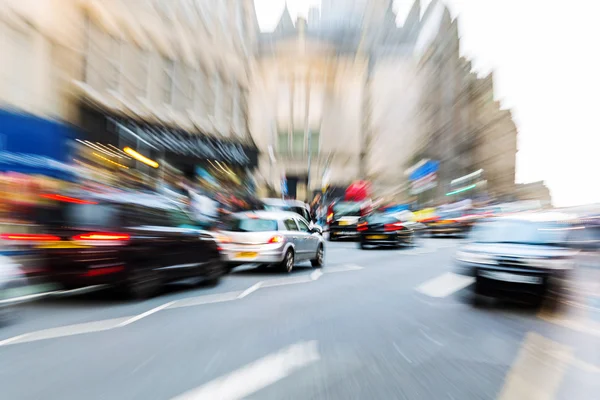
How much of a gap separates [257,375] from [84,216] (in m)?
4.13

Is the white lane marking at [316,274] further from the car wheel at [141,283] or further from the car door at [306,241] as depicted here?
the car wheel at [141,283]

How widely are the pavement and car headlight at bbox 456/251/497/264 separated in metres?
0.65

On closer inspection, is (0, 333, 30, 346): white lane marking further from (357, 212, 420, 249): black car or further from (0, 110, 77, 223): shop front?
(357, 212, 420, 249): black car

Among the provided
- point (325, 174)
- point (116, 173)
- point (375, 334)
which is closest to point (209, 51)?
point (116, 173)

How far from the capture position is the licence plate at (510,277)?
798 cm

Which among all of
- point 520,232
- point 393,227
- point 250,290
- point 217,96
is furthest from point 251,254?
point 217,96

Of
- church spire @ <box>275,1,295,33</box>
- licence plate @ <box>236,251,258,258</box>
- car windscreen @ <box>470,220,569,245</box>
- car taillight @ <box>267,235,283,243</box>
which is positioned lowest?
licence plate @ <box>236,251,258,258</box>

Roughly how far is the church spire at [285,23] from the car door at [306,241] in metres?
55.3

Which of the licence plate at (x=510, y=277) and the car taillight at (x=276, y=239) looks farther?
the car taillight at (x=276, y=239)

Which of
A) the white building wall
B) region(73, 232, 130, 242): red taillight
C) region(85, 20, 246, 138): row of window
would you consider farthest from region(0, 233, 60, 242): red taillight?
the white building wall

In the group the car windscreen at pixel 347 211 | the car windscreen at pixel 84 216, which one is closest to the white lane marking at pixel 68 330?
the car windscreen at pixel 84 216

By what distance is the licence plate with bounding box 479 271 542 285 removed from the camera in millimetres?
7977

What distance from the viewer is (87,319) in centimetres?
646

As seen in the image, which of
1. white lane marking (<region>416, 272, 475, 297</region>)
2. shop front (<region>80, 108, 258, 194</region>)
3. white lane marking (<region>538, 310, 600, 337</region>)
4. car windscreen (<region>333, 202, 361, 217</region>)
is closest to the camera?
white lane marking (<region>538, 310, 600, 337</region>)
